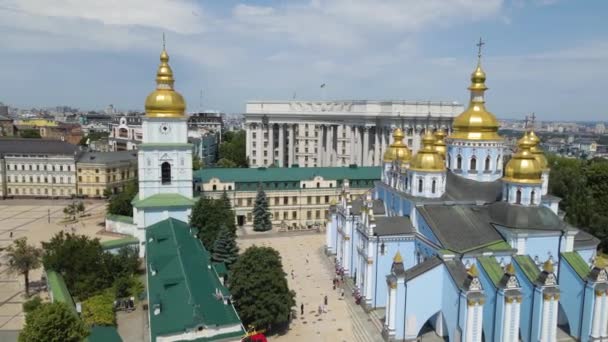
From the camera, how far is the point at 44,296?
28031mm

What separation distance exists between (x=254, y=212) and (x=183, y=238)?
16830 mm

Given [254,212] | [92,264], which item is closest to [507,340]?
[92,264]

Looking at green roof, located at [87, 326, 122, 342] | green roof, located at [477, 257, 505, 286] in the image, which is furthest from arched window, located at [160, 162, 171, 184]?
green roof, located at [477, 257, 505, 286]

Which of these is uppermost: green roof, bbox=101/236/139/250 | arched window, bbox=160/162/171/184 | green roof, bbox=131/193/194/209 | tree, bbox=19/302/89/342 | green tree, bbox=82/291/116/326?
arched window, bbox=160/162/171/184

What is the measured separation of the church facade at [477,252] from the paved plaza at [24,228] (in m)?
19.4

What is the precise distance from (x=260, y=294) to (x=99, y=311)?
7902 mm

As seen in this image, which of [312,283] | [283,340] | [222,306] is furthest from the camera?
[312,283]

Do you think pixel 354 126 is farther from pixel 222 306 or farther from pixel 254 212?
pixel 222 306

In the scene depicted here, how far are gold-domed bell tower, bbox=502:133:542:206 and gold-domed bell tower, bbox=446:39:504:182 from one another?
4209 mm

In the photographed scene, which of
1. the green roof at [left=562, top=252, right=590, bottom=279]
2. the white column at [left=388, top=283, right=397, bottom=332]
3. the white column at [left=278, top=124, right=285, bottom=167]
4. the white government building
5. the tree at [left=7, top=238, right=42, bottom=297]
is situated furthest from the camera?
the white column at [left=278, top=124, right=285, bottom=167]

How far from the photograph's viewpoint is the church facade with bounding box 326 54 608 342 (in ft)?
70.9

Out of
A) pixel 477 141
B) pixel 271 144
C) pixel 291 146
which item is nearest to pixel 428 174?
pixel 477 141

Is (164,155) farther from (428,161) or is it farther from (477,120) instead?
(477,120)

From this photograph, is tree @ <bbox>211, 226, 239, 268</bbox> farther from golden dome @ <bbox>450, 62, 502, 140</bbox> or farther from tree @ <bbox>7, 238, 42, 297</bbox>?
golden dome @ <bbox>450, 62, 502, 140</bbox>
